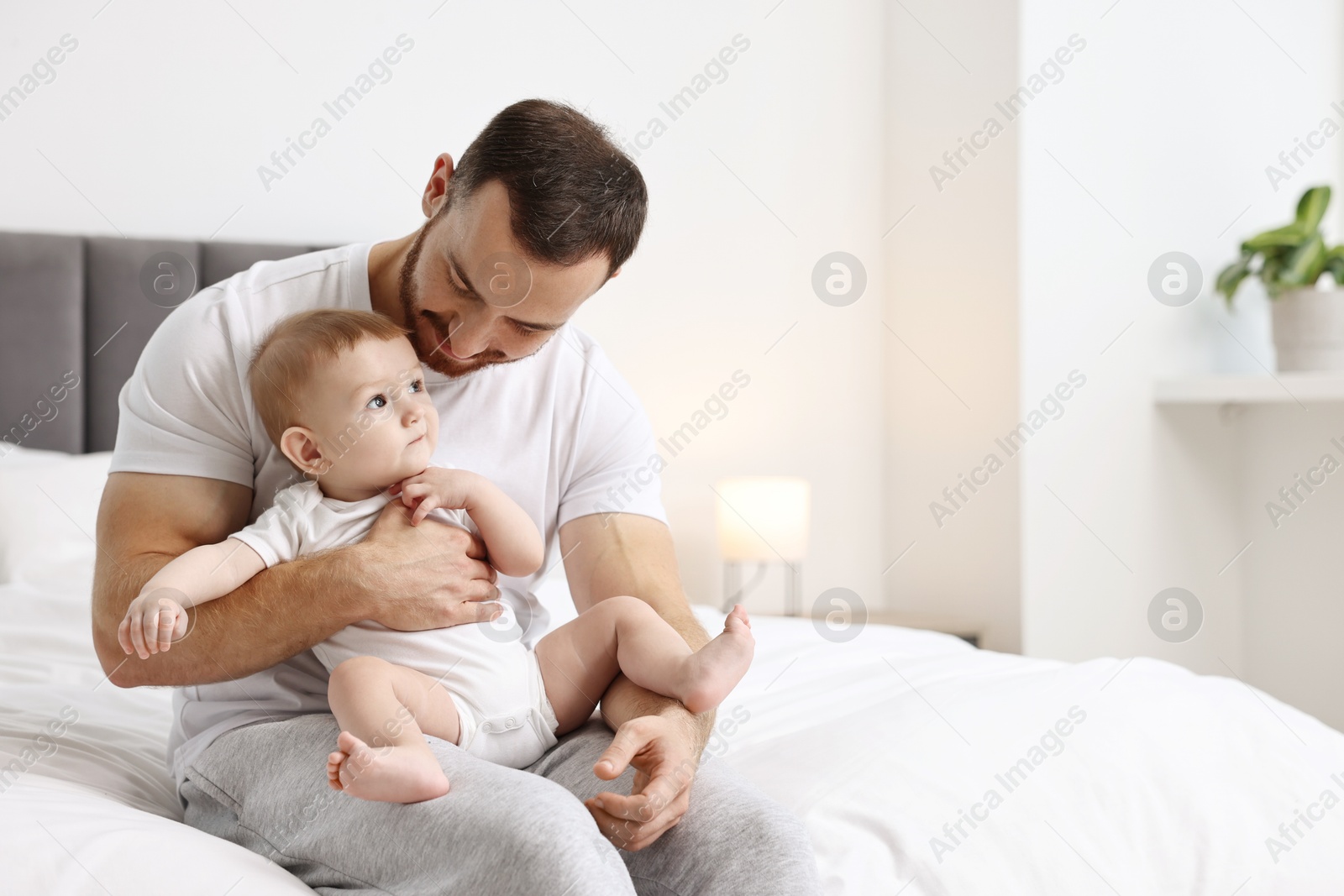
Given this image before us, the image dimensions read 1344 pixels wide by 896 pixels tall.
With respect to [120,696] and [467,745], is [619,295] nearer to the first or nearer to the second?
[120,696]

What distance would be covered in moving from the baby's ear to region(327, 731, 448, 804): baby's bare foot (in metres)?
0.35

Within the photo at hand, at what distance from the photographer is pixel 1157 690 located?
4.41ft

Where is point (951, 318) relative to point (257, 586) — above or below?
above

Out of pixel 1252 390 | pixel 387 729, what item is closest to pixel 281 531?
pixel 387 729

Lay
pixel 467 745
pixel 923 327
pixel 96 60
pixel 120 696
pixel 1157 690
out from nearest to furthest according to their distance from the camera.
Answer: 1. pixel 467 745
2. pixel 1157 690
3. pixel 120 696
4. pixel 96 60
5. pixel 923 327

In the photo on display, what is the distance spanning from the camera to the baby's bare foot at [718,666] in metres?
0.98

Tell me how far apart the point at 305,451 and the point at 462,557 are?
0.19 m

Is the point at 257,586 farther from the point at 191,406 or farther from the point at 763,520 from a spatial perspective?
the point at 763,520

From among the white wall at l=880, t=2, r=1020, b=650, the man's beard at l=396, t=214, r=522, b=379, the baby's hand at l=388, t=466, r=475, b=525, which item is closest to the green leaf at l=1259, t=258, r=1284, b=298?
the white wall at l=880, t=2, r=1020, b=650

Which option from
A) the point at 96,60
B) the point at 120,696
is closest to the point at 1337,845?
the point at 120,696

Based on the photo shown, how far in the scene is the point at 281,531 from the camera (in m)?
1.04

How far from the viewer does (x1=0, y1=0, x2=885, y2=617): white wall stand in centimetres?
234

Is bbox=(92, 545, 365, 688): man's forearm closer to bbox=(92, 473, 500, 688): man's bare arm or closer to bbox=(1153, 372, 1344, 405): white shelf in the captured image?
bbox=(92, 473, 500, 688): man's bare arm

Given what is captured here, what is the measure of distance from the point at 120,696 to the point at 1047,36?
8.67ft
